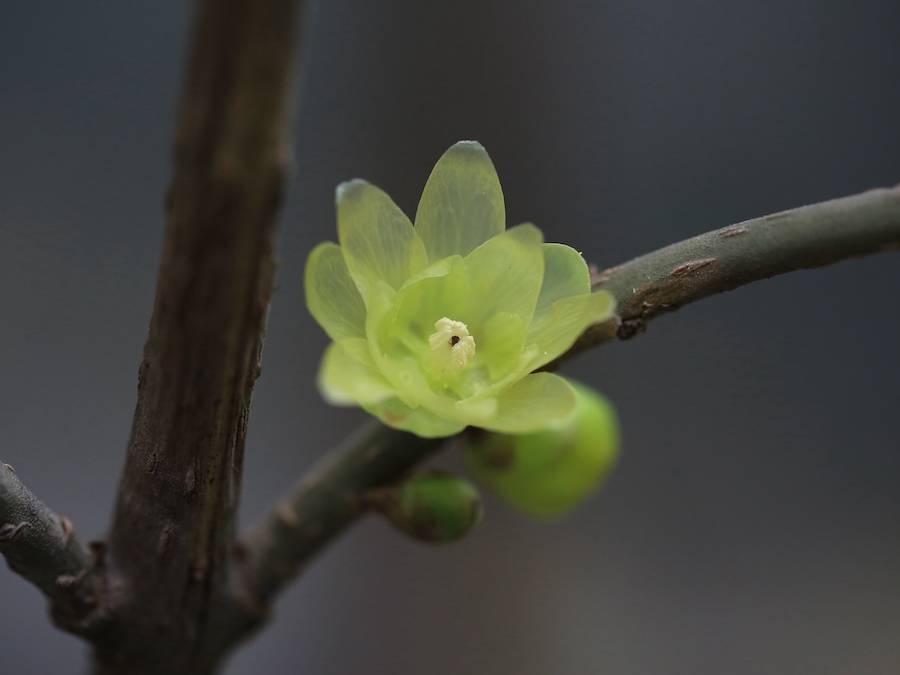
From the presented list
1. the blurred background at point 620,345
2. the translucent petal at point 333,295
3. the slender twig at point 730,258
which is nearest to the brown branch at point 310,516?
the slender twig at point 730,258

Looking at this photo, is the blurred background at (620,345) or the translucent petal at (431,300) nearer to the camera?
the translucent petal at (431,300)

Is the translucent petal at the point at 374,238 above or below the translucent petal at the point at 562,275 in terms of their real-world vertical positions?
above

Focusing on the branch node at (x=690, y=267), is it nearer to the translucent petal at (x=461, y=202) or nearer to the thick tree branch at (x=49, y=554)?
the translucent petal at (x=461, y=202)

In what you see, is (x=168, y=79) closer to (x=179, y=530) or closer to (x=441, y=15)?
(x=441, y=15)

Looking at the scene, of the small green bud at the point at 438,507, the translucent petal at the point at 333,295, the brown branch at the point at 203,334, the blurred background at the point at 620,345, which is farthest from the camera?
the blurred background at the point at 620,345

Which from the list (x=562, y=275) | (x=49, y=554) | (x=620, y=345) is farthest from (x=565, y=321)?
(x=620, y=345)

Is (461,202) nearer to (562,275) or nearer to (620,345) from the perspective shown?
(562,275)

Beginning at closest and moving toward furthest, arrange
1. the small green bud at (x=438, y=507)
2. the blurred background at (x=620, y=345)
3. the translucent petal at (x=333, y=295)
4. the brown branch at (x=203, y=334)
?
the brown branch at (x=203, y=334), the translucent petal at (x=333, y=295), the small green bud at (x=438, y=507), the blurred background at (x=620, y=345)
